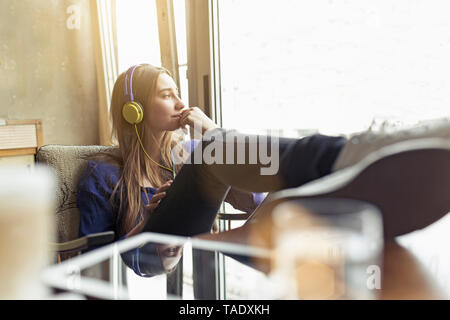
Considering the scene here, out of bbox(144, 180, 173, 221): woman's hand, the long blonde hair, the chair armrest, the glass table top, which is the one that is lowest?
the chair armrest

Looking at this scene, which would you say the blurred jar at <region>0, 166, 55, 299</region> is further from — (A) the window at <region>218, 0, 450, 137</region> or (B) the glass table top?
(A) the window at <region>218, 0, 450, 137</region>

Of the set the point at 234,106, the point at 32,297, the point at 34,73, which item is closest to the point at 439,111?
the point at 234,106

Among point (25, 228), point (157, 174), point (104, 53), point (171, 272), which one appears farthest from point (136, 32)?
point (171, 272)

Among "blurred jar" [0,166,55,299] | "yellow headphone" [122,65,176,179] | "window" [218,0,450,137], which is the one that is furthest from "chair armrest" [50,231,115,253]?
"window" [218,0,450,137]

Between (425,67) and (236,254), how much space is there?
1.41 feet

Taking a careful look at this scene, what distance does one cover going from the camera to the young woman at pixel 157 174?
0.50m

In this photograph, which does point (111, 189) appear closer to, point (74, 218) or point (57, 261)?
point (74, 218)

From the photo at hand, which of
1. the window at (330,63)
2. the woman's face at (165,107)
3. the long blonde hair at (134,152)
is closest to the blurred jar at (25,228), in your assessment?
the long blonde hair at (134,152)

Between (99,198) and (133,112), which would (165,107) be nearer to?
(133,112)

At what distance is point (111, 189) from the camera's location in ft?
2.19

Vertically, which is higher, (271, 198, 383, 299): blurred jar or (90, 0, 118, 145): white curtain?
(90, 0, 118, 145): white curtain

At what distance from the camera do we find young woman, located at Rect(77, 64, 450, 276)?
50 centimetres

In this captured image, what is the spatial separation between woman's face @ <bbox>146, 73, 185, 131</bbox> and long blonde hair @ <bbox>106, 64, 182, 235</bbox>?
11 millimetres

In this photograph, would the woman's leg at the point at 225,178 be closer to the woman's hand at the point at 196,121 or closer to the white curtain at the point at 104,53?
the woman's hand at the point at 196,121
